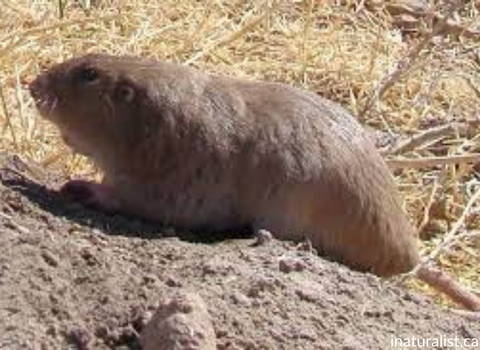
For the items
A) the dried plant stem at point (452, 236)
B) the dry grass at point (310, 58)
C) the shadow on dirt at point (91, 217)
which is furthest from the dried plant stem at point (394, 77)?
the shadow on dirt at point (91, 217)

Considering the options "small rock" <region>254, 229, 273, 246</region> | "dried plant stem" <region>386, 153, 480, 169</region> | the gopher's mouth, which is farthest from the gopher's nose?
"dried plant stem" <region>386, 153, 480, 169</region>

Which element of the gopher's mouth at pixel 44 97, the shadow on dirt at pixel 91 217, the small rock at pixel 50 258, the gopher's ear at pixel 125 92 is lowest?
the shadow on dirt at pixel 91 217

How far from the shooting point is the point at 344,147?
4602 millimetres

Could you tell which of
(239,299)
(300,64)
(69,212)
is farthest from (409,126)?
(239,299)

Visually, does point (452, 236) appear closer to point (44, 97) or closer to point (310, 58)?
point (44, 97)

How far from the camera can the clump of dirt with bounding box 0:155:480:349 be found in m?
3.56

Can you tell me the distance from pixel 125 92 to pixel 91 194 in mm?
329

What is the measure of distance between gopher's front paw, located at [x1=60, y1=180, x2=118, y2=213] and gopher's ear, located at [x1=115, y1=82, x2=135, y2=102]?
0.90 feet

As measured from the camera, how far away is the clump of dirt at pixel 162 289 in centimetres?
356

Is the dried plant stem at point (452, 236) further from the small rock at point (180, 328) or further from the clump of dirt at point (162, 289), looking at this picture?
the small rock at point (180, 328)

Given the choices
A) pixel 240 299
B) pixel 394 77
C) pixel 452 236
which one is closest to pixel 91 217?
pixel 240 299

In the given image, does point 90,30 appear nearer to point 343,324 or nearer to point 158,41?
point 158,41

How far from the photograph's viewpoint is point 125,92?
15.2 ft

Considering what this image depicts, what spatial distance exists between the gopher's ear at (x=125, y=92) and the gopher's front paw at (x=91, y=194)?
10.8 inches
